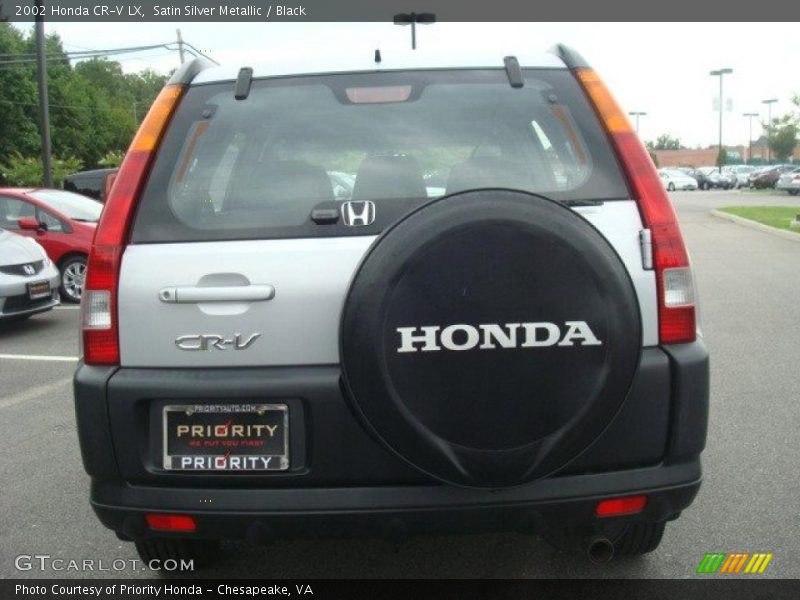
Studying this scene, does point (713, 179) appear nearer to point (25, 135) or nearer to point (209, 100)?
point (25, 135)

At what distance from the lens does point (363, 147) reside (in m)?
2.99

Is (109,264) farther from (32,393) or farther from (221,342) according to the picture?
(32,393)

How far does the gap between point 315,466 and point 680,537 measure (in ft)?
6.04

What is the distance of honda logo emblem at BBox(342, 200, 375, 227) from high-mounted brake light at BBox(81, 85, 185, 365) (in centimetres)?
64

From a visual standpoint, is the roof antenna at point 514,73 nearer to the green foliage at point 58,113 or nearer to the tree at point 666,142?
the green foliage at point 58,113

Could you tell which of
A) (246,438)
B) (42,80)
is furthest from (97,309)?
(42,80)

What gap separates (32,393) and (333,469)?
4.95 metres

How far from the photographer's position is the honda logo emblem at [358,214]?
8.96ft

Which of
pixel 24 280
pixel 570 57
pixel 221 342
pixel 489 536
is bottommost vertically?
pixel 489 536

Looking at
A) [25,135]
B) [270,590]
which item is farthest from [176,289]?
[25,135]

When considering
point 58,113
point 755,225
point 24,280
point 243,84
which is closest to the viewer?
point 243,84

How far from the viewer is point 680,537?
379cm

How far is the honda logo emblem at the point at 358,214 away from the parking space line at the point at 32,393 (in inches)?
184

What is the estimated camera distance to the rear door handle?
265cm
